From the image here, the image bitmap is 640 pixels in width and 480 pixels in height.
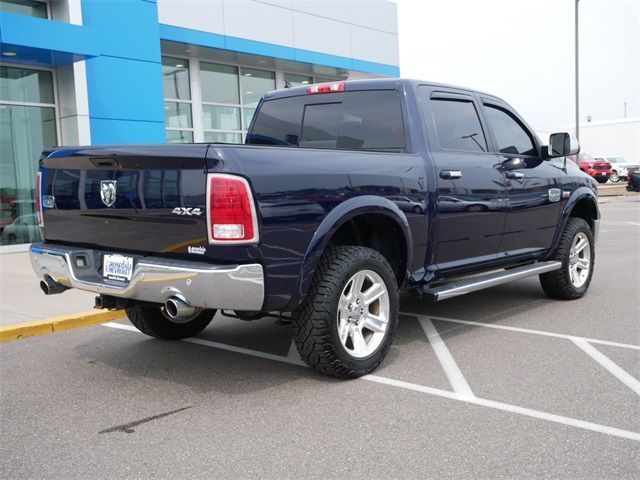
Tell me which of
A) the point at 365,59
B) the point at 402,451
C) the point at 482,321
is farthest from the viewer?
the point at 365,59

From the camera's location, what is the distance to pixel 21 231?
40.6 feet

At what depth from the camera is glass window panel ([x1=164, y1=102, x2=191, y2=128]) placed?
16.0m

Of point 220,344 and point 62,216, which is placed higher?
point 62,216

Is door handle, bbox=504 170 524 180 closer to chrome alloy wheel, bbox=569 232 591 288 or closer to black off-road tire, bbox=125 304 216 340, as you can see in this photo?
chrome alloy wheel, bbox=569 232 591 288

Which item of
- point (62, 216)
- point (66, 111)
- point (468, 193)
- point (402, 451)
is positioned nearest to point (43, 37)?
point (66, 111)

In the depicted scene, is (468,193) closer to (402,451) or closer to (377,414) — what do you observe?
(377,414)

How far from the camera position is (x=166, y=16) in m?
14.3

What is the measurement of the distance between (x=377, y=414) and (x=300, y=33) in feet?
49.4

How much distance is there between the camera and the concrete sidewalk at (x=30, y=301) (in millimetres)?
6379

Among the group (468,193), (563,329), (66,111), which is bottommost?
(563,329)

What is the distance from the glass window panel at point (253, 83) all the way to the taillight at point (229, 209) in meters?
14.7

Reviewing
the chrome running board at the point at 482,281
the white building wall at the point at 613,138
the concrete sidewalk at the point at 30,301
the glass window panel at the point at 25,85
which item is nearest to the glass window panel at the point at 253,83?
the glass window panel at the point at 25,85

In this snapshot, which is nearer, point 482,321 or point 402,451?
point 402,451

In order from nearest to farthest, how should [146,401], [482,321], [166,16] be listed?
1. [146,401]
2. [482,321]
3. [166,16]
